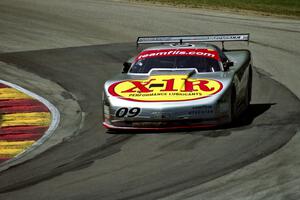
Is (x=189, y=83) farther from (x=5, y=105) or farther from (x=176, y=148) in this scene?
(x=5, y=105)

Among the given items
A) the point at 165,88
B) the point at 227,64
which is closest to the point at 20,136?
the point at 165,88

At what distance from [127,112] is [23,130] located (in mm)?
2238

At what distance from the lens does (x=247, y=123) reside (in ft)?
38.8

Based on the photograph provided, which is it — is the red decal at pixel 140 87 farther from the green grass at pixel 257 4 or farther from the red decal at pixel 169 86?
the green grass at pixel 257 4

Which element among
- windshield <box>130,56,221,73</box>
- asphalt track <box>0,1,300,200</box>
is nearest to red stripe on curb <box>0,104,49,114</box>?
asphalt track <box>0,1,300,200</box>

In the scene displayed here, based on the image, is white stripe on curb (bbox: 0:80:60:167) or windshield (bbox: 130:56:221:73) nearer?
white stripe on curb (bbox: 0:80:60:167)

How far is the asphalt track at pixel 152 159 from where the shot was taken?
852 centimetres

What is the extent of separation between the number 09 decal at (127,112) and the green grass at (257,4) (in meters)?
17.1

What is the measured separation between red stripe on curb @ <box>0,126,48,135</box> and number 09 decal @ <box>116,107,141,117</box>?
5.75 ft

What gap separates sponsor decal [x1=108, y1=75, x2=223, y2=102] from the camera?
37.2 feet

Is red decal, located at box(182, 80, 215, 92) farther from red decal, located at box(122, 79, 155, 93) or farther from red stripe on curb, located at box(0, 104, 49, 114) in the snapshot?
red stripe on curb, located at box(0, 104, 49, 114)

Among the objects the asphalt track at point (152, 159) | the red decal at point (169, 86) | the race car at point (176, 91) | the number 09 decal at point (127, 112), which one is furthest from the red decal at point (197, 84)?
the number 09 decal at point (127, 112)

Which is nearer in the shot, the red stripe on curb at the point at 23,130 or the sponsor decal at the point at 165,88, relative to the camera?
the sponsor decal at the point at 165,88

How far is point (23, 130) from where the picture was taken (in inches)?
502
